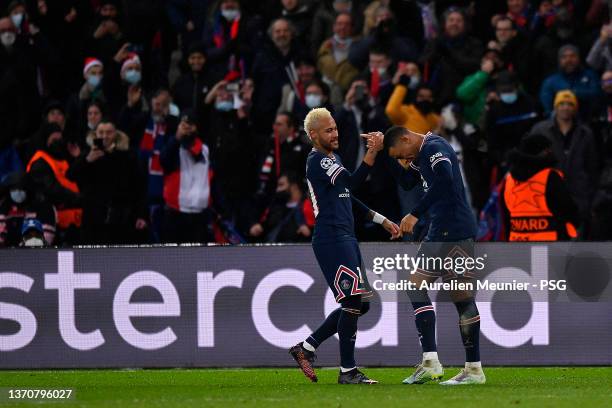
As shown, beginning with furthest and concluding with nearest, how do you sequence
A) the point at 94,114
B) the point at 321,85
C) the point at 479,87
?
1. the point at 94,114
2. the point at 321,85
3. the point at 479,87

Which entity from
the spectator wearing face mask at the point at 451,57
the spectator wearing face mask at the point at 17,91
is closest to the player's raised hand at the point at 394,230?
the spectator wearing face mask at the point at 451,57

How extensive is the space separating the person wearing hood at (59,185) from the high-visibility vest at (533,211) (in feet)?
18.0

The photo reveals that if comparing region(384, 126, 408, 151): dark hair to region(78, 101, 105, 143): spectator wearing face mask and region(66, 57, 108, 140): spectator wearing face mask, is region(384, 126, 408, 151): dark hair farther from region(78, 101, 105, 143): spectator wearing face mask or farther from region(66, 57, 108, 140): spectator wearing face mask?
region(66, 57, 108, 140): spectator wearing face mask

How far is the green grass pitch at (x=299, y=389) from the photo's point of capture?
10.4 meters

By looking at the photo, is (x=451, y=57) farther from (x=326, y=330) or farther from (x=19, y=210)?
(x=326, y=330)

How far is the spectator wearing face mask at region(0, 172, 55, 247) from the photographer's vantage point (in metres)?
16.4

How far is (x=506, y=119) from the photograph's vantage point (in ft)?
55.6

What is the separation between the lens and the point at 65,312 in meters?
14.1

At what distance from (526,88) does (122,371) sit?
698cm

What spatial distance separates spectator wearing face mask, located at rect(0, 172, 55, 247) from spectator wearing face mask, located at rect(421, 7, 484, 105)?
5079 mm

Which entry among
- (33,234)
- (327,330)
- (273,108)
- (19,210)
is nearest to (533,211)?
(327,330)

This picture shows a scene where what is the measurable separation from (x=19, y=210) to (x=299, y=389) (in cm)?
621

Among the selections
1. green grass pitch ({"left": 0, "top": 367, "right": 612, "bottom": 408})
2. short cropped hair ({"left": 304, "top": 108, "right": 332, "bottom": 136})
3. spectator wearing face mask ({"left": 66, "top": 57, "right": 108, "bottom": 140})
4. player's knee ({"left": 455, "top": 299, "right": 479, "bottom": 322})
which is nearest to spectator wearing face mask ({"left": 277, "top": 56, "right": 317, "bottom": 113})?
spectator wearing face mask ({"left": 66, "top": 57, "right": 108, "bottom": 140})

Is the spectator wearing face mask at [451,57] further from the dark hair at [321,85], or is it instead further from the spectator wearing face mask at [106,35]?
the spectator wearing face mask at [106,35]
